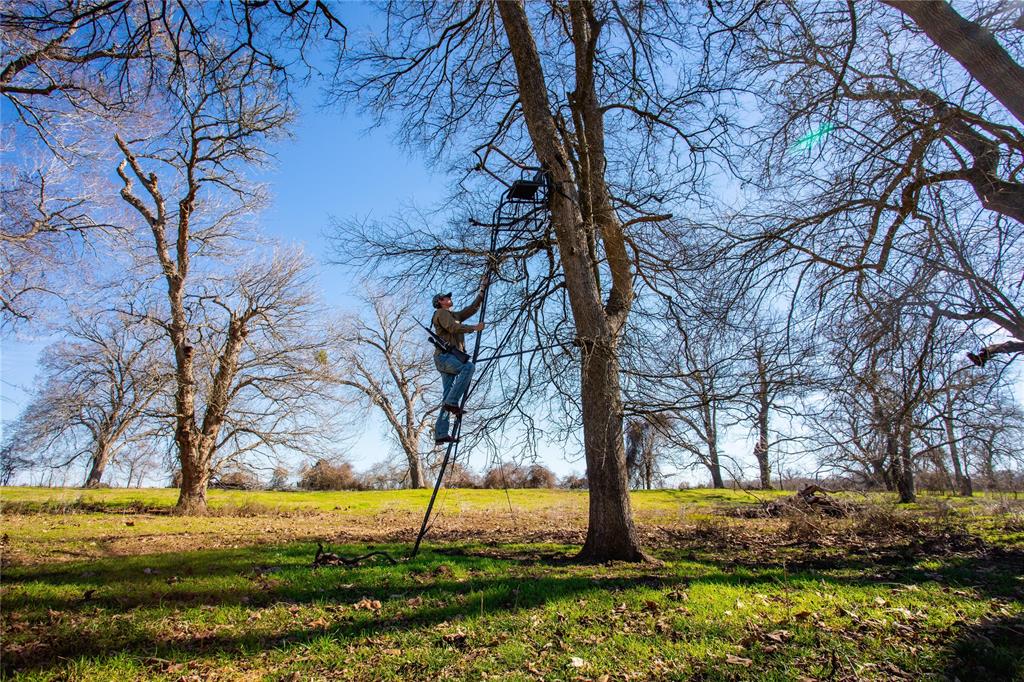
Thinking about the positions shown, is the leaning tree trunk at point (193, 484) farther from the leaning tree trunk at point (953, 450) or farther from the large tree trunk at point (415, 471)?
the leaning tree trunk at point (953, 450)

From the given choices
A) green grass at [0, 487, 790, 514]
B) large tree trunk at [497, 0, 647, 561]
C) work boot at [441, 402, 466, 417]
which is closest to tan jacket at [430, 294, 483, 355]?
work boot at [441, 402, 466, 417]

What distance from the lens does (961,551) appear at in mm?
8000

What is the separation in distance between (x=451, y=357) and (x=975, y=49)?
711 centimetres

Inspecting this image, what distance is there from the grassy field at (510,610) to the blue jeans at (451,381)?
1.75 m

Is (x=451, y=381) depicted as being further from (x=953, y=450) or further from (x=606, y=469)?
(x=953, y=450)

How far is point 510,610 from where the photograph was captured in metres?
4.76

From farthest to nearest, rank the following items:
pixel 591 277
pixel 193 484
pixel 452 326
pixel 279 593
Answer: pixel 193 484 → pixel 591 277 → pixel 452 326 → pixel 279 593

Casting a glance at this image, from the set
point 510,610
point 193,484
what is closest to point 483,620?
point 510,610

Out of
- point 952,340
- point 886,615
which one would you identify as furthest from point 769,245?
point 886,615

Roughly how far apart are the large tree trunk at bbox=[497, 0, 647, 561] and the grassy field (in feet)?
2.40

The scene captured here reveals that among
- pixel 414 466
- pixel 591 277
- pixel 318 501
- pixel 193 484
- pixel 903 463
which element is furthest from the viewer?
pixel 414 466

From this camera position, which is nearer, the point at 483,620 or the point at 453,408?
the point at 483,620

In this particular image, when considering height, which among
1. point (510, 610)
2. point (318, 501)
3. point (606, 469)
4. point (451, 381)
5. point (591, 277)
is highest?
point (591, 277)

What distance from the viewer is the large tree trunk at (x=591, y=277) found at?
22.6ft
